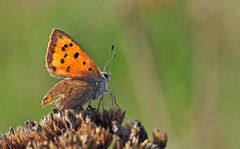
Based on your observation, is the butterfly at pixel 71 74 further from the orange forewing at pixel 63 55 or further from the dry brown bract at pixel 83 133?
the dry brown bract at pixel 83 133

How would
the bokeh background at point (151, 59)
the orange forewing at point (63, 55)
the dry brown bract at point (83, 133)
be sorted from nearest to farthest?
the dry brown bract at point (83, 133) → the orange forewing at point (63, 55) → the bokeh background at point (151, 59)

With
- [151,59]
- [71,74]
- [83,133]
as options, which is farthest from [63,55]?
[151,59]

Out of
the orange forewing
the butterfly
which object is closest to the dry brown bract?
the butterfly

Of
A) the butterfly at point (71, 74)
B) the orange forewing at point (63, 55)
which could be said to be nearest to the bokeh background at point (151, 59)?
the butterfly at point (71, 74)

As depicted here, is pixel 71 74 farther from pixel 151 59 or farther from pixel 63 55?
pixel 151 59

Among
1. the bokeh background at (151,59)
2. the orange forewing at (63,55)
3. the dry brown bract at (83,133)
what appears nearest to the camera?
the dry brown bract at (83,133)

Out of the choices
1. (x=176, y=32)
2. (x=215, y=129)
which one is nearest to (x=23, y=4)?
(x=176, y=32)
